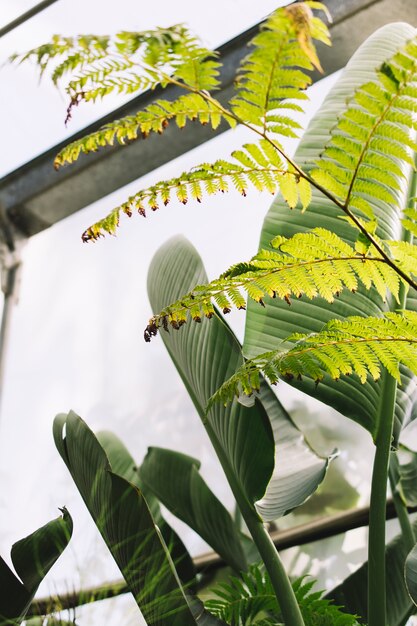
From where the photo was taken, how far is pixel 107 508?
0.86 m

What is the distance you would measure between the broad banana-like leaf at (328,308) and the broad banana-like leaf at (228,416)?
77 mm

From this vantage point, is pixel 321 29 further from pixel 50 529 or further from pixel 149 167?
pixel 149 167

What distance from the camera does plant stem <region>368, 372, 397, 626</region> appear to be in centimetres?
97

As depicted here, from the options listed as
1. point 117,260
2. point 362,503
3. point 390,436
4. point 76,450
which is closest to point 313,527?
point 362,503

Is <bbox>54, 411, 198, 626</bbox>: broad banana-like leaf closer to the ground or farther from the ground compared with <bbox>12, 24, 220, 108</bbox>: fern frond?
closer to the ground

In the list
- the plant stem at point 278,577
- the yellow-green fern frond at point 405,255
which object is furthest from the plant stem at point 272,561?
the yellow-green fern frond at point 405,255

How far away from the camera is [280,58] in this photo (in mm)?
610

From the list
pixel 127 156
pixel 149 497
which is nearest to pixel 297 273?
pixel 149 497

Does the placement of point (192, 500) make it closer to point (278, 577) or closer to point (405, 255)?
point (278, 577)

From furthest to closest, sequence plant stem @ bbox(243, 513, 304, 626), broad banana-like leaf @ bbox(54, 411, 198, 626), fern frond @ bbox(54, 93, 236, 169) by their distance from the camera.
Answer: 1. plant stem @ bbox(243, 513, 304, 626)
2. broad banana-like leaf @ bbox(54, 411, 198, 626)
3. fern frond @ bbox(54, 93, 236, 169)

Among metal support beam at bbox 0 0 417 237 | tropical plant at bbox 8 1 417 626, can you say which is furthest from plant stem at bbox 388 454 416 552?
metal support beam at bbox 0 0 417 237

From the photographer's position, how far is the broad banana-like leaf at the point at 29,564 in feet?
2.79

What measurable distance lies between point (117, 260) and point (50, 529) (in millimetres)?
2407

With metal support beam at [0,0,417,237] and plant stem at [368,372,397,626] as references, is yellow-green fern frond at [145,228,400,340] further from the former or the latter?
metal support beam at [0,0,417,237]
